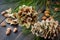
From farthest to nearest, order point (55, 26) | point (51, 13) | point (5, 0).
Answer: point (5, 0) → point (51, 13) → point (55, 26)

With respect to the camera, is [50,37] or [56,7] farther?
[56,7]

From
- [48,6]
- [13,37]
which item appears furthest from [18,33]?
[48,6]

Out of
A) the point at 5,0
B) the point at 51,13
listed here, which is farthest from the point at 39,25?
the point at 5,0

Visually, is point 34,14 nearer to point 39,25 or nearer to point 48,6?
point 39,25

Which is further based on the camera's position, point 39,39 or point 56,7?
point 56,7

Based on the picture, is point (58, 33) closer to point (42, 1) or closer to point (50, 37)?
point (50, 37)

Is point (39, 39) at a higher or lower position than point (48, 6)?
lower

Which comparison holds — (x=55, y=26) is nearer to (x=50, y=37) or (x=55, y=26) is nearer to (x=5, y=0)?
(x=50, y=37)

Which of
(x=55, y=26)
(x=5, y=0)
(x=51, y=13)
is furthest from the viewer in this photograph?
(x=5, y=0)

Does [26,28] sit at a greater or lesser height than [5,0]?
lesser
